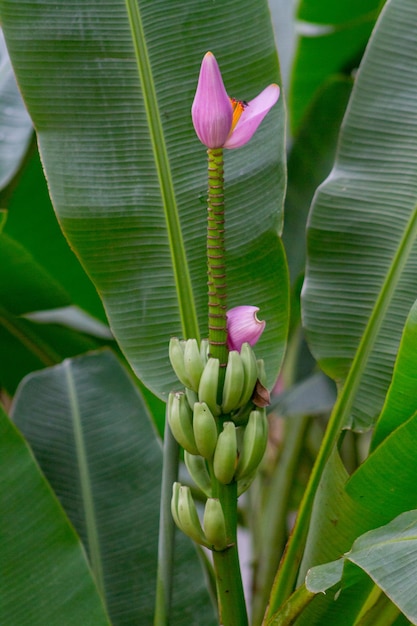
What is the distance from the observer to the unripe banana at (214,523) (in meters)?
0.46

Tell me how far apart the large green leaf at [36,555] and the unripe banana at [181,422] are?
0.55 ft

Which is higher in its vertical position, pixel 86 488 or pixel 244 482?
pixel 244 482

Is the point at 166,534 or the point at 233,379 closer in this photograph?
the point at 233,379

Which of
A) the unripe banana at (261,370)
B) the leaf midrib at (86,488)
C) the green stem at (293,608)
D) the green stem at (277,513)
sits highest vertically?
the unripe banana at (261,370)

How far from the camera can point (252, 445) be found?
18.8 inches

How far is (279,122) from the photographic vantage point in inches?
25.6

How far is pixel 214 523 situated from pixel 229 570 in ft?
0.18

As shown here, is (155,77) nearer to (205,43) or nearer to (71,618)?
(205,43)

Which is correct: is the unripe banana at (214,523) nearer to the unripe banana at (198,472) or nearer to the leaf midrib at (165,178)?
the unripe banana at (198,472)

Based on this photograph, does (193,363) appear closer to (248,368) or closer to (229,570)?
(248,368)

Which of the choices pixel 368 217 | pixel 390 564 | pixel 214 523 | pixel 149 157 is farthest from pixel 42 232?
pixel 390 564

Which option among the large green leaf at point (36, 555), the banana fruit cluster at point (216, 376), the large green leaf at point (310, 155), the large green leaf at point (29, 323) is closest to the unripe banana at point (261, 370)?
the banana fruit cluster at point (216, 376)

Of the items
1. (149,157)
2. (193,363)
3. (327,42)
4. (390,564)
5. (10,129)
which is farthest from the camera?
(327,42)

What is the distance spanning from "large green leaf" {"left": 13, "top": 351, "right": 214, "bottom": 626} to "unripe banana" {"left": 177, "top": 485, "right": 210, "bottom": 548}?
0.75 ft
